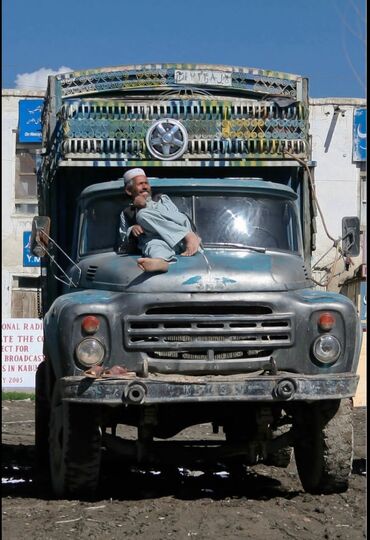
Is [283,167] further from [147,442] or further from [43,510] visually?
[43,510]

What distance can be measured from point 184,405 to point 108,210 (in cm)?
195

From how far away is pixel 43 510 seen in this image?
6910 millimetres

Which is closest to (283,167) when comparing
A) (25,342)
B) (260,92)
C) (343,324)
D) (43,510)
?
(260,92)

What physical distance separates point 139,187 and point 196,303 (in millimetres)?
1439

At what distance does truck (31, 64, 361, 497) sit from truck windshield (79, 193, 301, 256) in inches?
0.5

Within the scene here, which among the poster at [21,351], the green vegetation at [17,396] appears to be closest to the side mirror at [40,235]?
the green vegetation at [17,396]

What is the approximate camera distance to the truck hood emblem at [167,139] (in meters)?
8.66

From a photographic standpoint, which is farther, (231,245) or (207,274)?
(231,245)

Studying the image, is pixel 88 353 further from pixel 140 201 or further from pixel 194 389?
pixel 140 201

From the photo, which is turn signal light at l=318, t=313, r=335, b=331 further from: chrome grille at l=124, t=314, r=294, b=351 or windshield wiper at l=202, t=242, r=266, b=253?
windshield wiper at l=202, t=242, r=266, b=253

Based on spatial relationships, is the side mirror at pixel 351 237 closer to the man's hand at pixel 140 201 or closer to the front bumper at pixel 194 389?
the man's hand at pixel 140 201

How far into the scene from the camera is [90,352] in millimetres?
6918

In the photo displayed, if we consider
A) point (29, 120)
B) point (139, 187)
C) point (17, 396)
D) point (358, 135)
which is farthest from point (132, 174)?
point (358, 135)

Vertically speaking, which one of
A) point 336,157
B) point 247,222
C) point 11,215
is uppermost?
point 336,157
